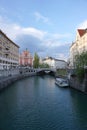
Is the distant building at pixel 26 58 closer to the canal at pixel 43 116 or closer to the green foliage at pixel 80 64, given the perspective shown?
the green foliage at pixel 80 64

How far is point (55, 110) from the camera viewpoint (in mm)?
29391

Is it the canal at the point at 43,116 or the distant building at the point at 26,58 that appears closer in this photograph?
the canal at the point at 43,116

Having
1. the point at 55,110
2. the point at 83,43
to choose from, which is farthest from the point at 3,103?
the point at 83,43

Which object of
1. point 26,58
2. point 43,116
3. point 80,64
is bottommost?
point 43,116

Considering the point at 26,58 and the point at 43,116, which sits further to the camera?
Answer: the point at 26,58

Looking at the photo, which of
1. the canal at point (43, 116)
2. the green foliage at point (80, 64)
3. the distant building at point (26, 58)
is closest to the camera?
the canal at point (43, 116)

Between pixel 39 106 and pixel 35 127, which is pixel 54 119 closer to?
pixel 35 127

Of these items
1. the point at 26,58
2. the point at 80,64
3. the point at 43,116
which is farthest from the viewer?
the point at 26,58

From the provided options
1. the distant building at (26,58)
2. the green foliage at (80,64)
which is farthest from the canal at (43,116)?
the distant building at (26,58)

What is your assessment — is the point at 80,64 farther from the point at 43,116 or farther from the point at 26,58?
the point at 26,58

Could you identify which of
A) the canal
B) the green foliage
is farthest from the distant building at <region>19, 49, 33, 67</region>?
the canal

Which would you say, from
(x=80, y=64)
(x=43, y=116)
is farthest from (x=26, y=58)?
(x=43, y=116)

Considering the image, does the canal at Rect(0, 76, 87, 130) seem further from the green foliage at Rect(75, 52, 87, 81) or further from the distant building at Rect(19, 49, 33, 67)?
the distant building at Rect(19, 49, 33, 67)

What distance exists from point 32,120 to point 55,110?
535 centimetres
